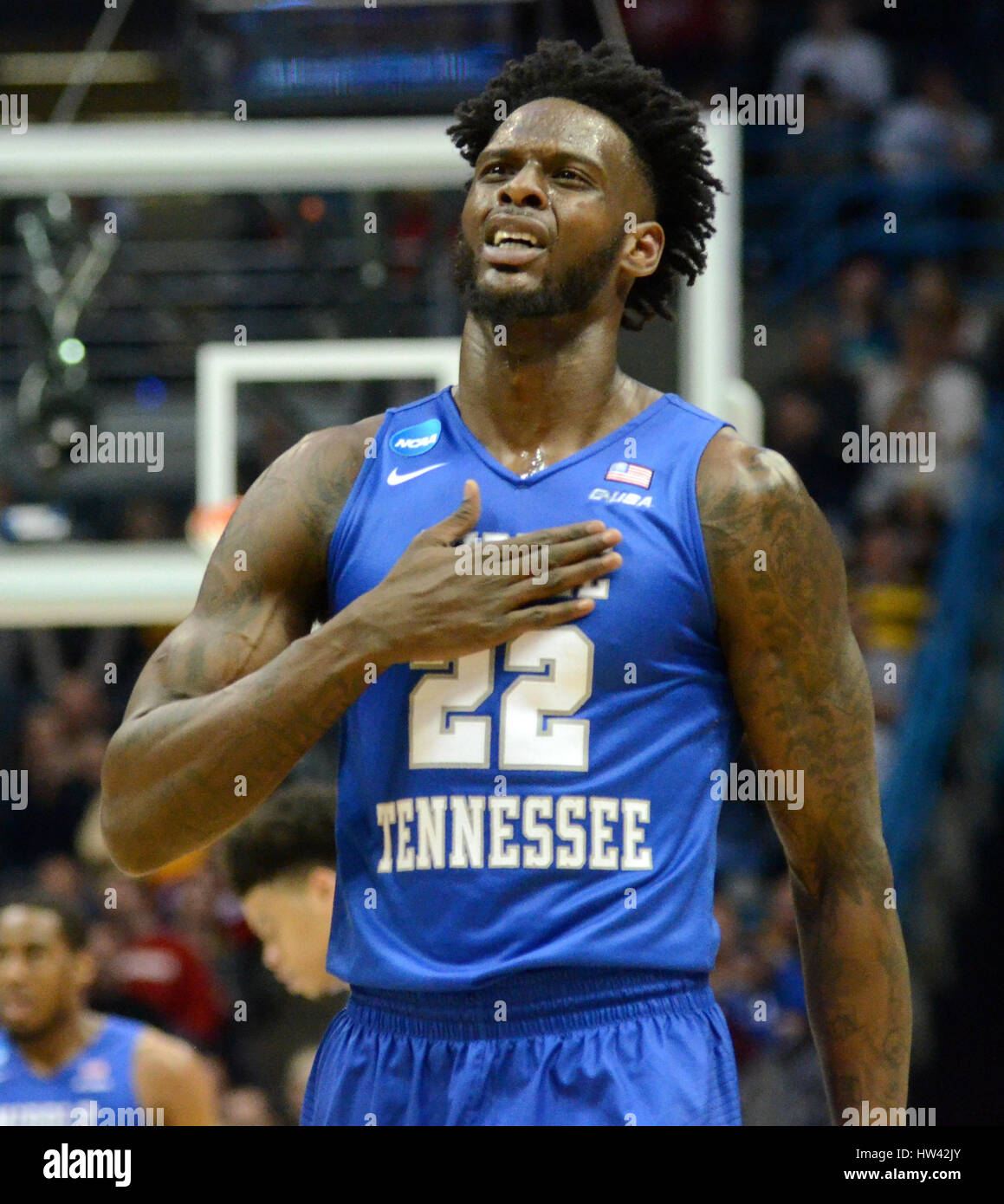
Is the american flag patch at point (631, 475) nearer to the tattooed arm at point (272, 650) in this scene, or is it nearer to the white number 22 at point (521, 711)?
the tattooed arm at point (272, 650)

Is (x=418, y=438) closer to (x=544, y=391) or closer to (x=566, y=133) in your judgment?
(x=544, y=391)

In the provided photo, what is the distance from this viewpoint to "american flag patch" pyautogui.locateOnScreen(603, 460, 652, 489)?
2791mm

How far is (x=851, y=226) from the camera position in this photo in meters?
10.0

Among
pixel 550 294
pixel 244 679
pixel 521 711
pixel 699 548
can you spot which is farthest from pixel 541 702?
pixel 550 294

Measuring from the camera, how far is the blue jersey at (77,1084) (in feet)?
18.2

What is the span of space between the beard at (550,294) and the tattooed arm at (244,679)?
11.4 inches

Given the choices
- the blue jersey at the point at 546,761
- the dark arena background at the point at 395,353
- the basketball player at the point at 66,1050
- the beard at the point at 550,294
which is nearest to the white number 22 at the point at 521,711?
the blue jersey at the point at 546,761

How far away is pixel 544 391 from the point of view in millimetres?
2896

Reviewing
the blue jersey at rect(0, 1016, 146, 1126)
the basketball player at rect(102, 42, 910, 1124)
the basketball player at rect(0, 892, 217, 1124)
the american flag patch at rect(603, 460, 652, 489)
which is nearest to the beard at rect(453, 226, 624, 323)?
the basketball player at rect(102, 42, 910, 1124)

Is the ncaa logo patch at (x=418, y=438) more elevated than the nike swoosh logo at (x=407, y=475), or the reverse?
the ncaa logo patch at (x=418, y=438)

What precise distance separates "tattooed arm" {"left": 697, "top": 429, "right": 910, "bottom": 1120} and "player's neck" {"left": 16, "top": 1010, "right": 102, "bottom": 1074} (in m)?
3.31
